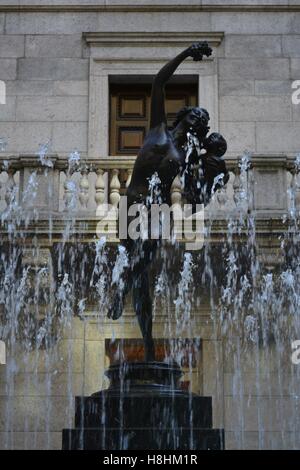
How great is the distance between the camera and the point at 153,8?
1445 centimetres

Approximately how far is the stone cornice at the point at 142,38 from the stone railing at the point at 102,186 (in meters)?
3.00

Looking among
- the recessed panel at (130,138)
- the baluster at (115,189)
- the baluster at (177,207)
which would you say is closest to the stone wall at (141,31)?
the recessed panel at (130,138)

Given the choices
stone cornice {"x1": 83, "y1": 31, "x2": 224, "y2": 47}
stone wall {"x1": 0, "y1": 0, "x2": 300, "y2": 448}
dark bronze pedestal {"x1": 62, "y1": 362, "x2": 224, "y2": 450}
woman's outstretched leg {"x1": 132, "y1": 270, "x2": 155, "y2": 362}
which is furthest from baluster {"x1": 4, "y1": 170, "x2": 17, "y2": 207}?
dark bronze pedestal {"x1": 62, "y1": 362, "x2": 224, "y2": 450}

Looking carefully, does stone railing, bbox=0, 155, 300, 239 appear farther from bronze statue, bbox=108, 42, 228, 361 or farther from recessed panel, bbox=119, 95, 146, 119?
bronze statue, bbox=108, 42, 228, 361

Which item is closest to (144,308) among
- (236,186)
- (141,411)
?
(141,411)

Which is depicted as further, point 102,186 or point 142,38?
point 142,38

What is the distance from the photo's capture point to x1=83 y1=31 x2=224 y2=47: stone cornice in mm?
14227

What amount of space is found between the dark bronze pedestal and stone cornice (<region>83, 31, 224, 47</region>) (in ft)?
26.9

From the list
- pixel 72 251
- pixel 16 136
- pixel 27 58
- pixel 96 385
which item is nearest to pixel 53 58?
pixel 27 58

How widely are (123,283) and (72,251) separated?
13.4 ft

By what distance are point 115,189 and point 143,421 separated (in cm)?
541

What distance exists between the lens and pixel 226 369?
1227cm

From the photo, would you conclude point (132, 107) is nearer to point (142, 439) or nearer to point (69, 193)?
point (69, 193)

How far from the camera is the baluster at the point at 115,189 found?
11766 millimetres
